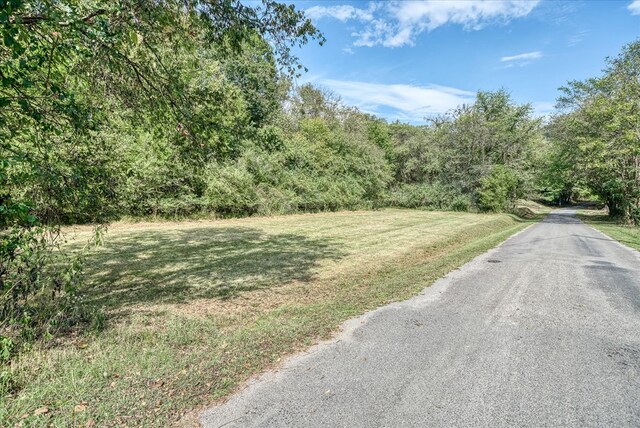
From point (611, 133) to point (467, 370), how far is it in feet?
91.5

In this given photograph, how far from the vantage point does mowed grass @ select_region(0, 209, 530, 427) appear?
2674 millimetres

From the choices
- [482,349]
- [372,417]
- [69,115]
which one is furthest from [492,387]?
[69,115]

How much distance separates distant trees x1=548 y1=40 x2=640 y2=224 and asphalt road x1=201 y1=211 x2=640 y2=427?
22469 mm

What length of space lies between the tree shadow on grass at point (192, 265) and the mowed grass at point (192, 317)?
1.0 inches

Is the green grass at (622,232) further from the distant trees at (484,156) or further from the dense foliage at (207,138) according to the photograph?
the distant trees at (484,156)

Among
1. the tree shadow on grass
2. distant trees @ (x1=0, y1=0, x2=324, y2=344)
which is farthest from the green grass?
distant trees @ (x1=0, y1=0, x2=324, y2=344)

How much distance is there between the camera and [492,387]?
9.76 ft

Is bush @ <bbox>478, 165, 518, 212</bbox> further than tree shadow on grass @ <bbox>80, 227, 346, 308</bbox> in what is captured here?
Yes

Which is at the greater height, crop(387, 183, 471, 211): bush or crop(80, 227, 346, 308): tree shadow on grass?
crop(387, 183, 471, 211): bush

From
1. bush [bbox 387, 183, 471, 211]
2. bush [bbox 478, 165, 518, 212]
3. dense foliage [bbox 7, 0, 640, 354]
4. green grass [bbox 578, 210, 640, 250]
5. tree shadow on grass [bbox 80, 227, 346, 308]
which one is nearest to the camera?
dense foliage [bbox 7, 0, 640, 354]

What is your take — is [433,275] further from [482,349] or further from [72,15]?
[72,15]

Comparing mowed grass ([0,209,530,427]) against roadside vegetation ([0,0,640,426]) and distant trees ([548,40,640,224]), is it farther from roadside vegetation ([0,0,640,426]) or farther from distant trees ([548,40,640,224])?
distant trees ([548,40,640,224])

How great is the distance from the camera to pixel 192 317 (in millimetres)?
4641

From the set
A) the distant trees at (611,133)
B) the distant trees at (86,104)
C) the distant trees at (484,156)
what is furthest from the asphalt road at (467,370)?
the distant trees at (484,156)
